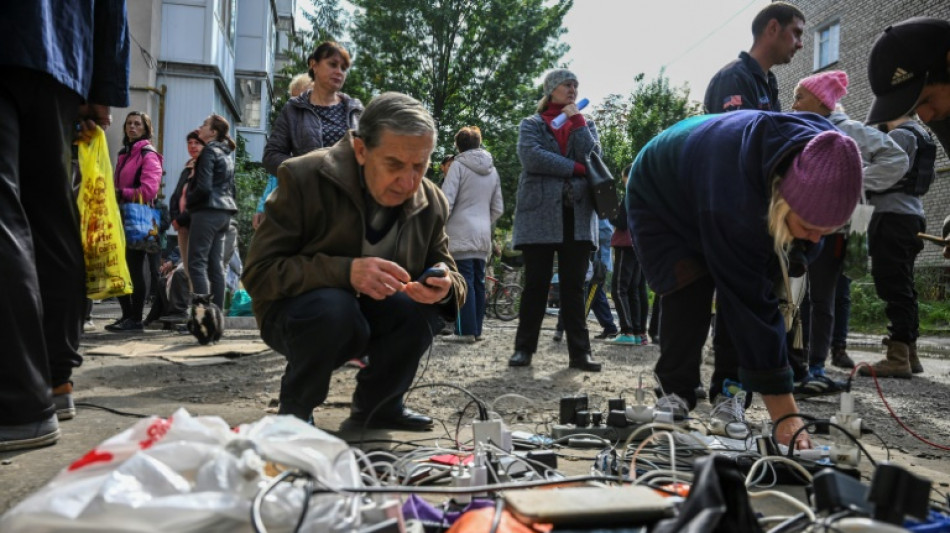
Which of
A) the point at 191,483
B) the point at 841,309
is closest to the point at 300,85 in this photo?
the point at 841,309

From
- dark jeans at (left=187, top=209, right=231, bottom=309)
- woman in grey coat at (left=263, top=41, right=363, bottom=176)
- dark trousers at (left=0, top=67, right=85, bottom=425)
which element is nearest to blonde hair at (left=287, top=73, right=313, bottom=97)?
woman in grey coat at (left=263, top=41, right=363, bottom=176)

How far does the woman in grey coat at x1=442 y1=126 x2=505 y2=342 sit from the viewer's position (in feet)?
21.8

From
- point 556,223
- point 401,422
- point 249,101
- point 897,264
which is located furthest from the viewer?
point 249,101

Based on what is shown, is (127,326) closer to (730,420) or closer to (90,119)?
(90,119)

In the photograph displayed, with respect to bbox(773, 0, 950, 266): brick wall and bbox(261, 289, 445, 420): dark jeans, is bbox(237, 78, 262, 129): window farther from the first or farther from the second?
bbox(261, 289, 445, 420): dark jeans

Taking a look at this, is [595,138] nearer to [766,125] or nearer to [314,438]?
[766,125]

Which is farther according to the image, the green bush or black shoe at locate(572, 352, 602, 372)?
the green bush

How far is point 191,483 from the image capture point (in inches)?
48.3

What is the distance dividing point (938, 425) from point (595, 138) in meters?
2.73

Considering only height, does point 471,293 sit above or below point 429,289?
below

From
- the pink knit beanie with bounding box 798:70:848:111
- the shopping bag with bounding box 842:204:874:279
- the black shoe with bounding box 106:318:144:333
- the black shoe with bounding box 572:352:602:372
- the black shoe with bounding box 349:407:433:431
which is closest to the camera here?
the black shoe with bounding box 349:407:433:431

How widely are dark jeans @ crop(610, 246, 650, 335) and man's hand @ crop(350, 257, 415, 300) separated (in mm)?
5219

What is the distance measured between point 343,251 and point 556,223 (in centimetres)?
253

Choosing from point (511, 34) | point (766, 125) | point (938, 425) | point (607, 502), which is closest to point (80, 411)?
point (607, 502)
